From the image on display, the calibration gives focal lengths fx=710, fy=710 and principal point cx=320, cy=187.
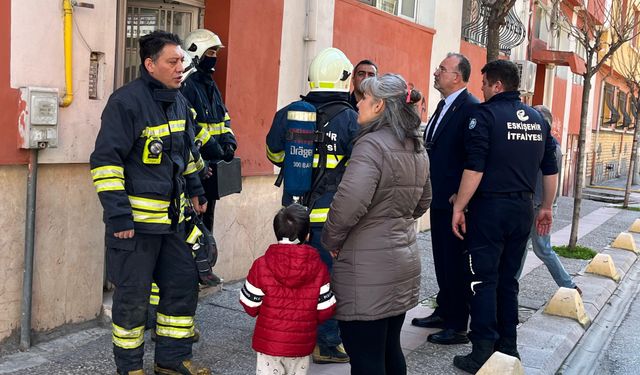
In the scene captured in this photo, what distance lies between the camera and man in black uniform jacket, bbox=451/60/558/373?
16.5 ft

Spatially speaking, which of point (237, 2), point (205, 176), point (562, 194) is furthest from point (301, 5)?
point (562, 194)

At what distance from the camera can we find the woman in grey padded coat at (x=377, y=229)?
3582 millimetres

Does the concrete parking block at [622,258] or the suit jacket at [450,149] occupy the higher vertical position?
the suit jacket at [450,149]

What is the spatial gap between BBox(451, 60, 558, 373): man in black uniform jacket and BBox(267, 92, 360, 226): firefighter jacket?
3.17 ft

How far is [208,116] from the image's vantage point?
17.5 ft

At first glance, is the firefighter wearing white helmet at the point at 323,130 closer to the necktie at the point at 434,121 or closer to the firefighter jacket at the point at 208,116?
the firefighter jacket at the point at 208,116

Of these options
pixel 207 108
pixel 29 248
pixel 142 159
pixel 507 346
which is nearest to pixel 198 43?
pixel 207 108

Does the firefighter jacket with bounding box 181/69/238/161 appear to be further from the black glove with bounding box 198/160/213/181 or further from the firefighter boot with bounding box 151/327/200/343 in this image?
the firefighter boot with bounding box 151/327/200/343

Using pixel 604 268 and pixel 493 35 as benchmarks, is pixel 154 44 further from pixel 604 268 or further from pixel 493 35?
pixel 604 268

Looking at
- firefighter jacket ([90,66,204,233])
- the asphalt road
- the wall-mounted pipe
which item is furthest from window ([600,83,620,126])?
firefighter jacket ([90,66,204,233])

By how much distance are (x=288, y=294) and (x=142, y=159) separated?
3.95ft

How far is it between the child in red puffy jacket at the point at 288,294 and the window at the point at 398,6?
6.82 metres

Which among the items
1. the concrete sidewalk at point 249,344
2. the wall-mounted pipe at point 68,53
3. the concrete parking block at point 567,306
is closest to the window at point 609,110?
the concrete sidewalk at point 249,344


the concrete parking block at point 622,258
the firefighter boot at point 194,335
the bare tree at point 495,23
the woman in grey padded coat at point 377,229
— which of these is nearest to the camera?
the woman in grey padded coat at point 377,229
